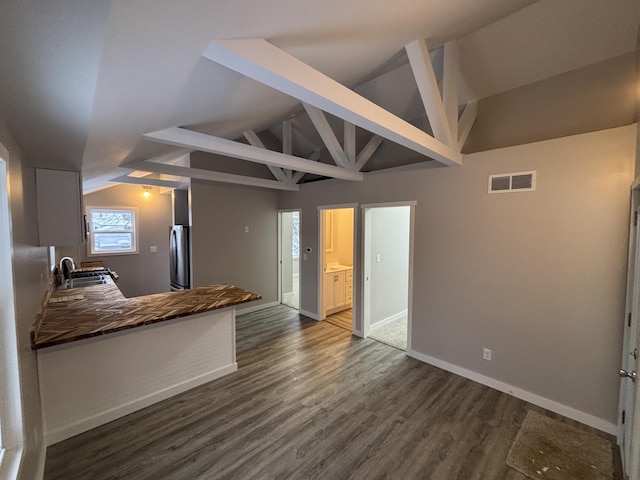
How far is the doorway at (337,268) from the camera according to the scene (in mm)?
4875

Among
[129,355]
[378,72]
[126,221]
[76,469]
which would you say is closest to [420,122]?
[378,72]

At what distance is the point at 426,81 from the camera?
7.82 feet

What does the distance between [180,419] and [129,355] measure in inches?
28.9

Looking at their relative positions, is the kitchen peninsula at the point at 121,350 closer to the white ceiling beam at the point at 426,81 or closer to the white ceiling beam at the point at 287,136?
the white ceiling beam at the point at 287,136

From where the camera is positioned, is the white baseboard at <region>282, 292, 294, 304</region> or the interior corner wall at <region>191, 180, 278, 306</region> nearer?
the interior corner wall at <region>191, 180, 278, 306</region>

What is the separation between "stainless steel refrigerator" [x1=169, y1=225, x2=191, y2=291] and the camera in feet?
16.0

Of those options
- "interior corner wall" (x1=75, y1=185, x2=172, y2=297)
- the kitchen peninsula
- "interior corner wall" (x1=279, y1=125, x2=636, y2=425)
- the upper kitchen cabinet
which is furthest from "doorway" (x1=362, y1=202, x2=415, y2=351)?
"interior corner wall" (x1=75, y1=185, x2=172, y2=297)

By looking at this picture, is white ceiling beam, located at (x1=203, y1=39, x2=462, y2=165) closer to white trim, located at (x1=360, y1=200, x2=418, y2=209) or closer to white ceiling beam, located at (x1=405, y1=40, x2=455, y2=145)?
white ceiling beam, located at (x1=405, y1=40, x2=455, y2=145)

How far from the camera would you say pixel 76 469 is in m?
1.91

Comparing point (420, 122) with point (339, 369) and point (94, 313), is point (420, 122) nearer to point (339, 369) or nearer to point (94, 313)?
point (339, 369)

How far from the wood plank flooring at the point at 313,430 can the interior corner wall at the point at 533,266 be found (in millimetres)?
438

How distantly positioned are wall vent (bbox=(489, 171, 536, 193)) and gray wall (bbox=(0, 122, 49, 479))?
363 centimetres

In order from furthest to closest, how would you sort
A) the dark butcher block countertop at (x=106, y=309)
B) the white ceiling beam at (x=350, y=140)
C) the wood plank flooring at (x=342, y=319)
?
1. the wood plank flooring at (x=342, y=319)
2. the white ceiling beam at (x=350, y=140)
3. the dark butcher block countertop at (x=106, y=309)

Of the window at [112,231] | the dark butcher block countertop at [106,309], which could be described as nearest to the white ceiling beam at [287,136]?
the dark butcher block countertop at [106,309]
